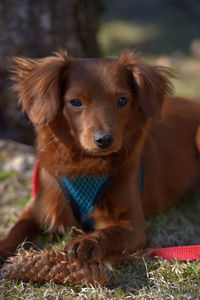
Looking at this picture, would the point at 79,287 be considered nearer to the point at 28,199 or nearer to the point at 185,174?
the point at 28,199

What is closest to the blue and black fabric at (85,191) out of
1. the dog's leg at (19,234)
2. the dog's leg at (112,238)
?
the dog's leg at (112,238)

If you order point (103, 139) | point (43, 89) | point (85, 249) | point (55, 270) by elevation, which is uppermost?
point (43, 89)

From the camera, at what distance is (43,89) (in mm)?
2668

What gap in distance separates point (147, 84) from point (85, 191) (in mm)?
906

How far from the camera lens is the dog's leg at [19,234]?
263 cm

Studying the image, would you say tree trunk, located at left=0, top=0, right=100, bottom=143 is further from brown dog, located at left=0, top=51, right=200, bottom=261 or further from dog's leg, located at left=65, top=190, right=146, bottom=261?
dog's leg, located at left=65, top=190, right=146, bottom=261

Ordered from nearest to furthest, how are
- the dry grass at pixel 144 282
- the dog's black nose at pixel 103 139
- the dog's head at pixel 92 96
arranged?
the dry grass at pixel 144 282
the dog's black nose at pixel 103 139
the dog's head at pixel 92 96

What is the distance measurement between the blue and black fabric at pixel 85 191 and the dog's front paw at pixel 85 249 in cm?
46

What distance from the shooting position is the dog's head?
99.1 inches

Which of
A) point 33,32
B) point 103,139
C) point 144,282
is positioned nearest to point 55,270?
point 144,282

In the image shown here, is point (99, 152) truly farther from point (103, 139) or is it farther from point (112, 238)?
point (112, 238)

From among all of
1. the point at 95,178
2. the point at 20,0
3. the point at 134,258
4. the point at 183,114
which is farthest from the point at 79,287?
the point at 20,0

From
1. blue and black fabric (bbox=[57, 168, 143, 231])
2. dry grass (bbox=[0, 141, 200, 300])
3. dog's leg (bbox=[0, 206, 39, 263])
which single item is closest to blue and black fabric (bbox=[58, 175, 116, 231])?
blue and black fabric (bbox=[57, 168, 143, 231])

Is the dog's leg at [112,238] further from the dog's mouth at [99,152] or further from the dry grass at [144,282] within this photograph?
the dog's mouth at [99,152]
